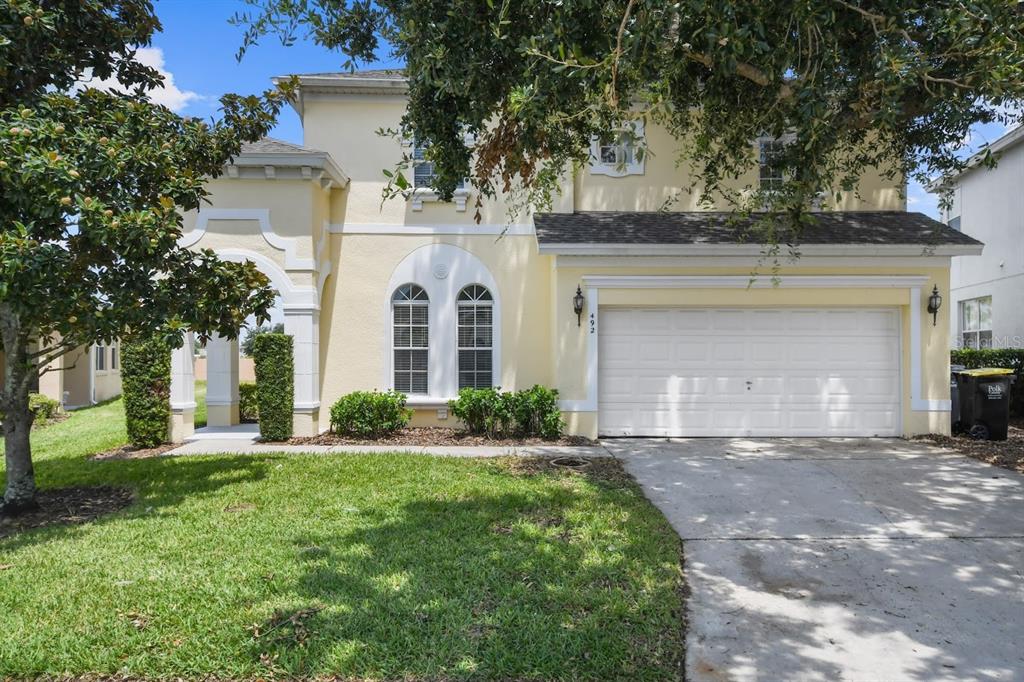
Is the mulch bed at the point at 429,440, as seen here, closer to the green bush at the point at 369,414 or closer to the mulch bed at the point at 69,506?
the green bush at the point at 369,414

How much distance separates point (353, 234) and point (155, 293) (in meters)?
5.60

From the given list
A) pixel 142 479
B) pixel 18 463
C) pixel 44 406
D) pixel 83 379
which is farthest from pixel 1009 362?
pixel 83 379

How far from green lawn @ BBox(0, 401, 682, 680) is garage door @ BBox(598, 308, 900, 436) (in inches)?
140

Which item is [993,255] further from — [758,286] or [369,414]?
[369,414]

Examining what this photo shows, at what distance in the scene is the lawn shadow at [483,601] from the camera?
11.2 ft

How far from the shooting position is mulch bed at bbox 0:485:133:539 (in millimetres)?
6012

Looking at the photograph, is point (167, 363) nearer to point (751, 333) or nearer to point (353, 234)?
point (353, 234)

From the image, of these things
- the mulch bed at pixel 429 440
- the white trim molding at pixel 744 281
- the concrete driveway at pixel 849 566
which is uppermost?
the white trim molding at pixel 744 281

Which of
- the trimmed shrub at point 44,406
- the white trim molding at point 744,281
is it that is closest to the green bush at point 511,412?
the white trim molding at point 744,281

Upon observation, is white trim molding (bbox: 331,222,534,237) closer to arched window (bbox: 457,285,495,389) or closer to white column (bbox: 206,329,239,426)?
arched window (bbox: 457,285,495,389)

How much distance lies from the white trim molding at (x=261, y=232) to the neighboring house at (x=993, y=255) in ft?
44.1

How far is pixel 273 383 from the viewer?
9.84m

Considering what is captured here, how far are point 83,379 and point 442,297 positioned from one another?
1368 centimetres

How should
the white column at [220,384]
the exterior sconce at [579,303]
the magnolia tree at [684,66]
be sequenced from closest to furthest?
the magnolia tree at [684,66] < the exterior sconce at [579,303] < the white column at [220,384]
